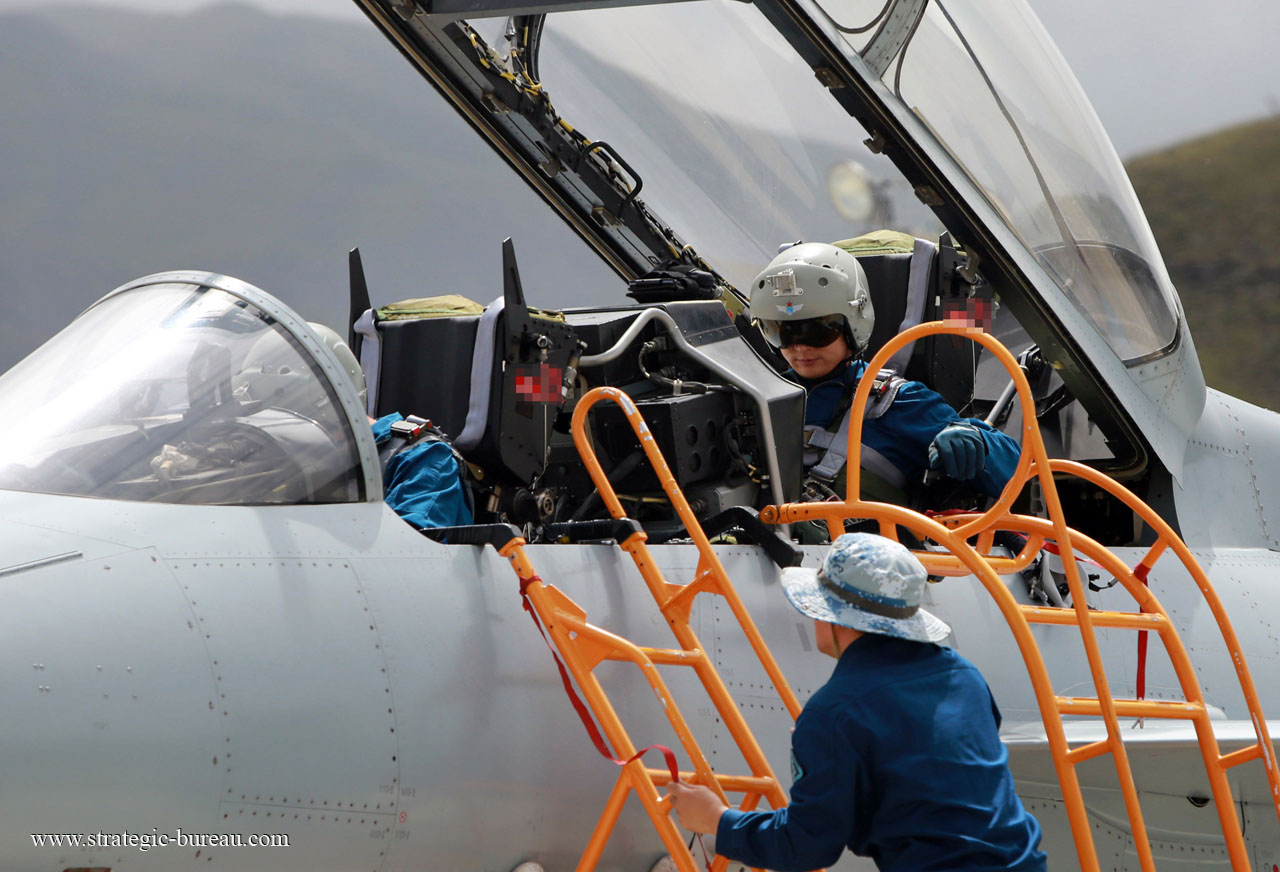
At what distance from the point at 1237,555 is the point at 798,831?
3.05 m

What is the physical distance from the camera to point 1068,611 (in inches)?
116

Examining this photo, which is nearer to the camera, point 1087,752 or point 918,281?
point 1087,752

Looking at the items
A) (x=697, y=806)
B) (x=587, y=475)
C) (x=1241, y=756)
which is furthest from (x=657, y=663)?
(x=1241, y=756)

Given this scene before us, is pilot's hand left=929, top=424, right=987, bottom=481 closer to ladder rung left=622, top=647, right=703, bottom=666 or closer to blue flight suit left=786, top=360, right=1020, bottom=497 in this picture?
blue flight suit left=786, top=360, right=1020, bottom=497

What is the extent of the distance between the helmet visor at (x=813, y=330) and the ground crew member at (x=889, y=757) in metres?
2.00

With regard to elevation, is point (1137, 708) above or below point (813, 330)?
below

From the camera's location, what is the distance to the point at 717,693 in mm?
2496

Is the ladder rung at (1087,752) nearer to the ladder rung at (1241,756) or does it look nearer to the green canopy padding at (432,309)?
the ladder rung at (1241,756)

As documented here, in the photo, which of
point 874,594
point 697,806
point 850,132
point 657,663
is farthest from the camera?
point 850,132

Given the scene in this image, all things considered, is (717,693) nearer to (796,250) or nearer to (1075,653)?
(1075,653)

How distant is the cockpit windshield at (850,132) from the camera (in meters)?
3.86

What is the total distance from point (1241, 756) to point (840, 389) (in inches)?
63.7

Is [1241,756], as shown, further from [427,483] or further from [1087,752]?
[427,483]

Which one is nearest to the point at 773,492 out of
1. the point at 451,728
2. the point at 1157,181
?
the point at 451,728
